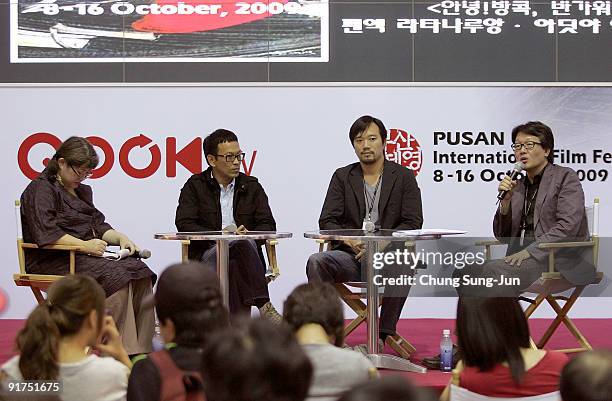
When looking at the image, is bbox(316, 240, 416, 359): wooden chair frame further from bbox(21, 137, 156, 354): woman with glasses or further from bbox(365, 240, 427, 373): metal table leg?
bbox(21, 137, 156, 354): woman with glasses

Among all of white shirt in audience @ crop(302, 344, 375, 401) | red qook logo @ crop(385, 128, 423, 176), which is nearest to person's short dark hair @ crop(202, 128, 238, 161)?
red qook logo @ crop(385, 128, 423, 176)

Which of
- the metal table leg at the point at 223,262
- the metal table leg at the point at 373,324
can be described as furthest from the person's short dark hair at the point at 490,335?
the metal table leg at the point at 223,262

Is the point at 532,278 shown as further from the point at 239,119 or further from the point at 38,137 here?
the point at 38,137

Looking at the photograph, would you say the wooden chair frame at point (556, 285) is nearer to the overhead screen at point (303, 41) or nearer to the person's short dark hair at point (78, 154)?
the overhead screen at point (303, 41)

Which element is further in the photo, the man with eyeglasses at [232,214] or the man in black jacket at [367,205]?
the man with eyeglasses at [232,214]

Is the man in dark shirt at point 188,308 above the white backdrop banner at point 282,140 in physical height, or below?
below

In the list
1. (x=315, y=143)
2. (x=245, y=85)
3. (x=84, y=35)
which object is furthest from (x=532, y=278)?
(x=84, y=35)

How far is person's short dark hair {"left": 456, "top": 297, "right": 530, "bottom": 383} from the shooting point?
8.46 ft

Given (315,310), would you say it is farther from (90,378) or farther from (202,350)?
(90,378)

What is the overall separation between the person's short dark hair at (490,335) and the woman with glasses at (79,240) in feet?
9.05

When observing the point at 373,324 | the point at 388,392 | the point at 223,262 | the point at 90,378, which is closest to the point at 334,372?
the point at 90,378

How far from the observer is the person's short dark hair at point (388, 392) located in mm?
1263

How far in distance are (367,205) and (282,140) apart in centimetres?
174

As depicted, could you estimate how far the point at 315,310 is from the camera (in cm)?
258
